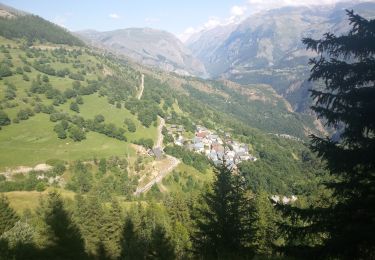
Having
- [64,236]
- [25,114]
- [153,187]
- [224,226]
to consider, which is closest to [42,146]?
[25,114]

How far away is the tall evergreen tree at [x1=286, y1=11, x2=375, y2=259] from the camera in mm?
13922

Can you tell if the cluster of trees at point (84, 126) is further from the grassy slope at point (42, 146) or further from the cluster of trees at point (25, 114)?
the cluster of trees at point (25, 114)

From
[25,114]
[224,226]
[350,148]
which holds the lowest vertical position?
[25,114]

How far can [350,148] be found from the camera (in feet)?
49.5

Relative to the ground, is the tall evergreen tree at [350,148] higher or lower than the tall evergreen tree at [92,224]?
higher

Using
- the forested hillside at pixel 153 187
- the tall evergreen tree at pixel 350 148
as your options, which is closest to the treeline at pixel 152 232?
the forested hillside at pixel 153 187

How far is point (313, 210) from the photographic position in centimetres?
1545

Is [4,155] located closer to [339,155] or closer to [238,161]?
[238,161]

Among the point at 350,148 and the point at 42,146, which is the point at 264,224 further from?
the point at 42,146

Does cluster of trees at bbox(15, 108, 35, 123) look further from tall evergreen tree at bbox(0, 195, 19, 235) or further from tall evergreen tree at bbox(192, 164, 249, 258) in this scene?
tall evergreen tree at bbox(192, 164, 249, 258)

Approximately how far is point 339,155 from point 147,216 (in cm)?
6682

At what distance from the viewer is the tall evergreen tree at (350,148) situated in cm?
1392

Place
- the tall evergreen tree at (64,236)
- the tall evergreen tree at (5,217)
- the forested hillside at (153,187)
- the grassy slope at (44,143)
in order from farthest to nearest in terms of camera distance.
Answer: the grassy slope at (44,143), the tall evergreen tree at (5,217), the tall evergreen tree at (64,236), the forested hillside at (153,187)

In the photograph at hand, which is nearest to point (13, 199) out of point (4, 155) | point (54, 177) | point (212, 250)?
point (54, 177)
